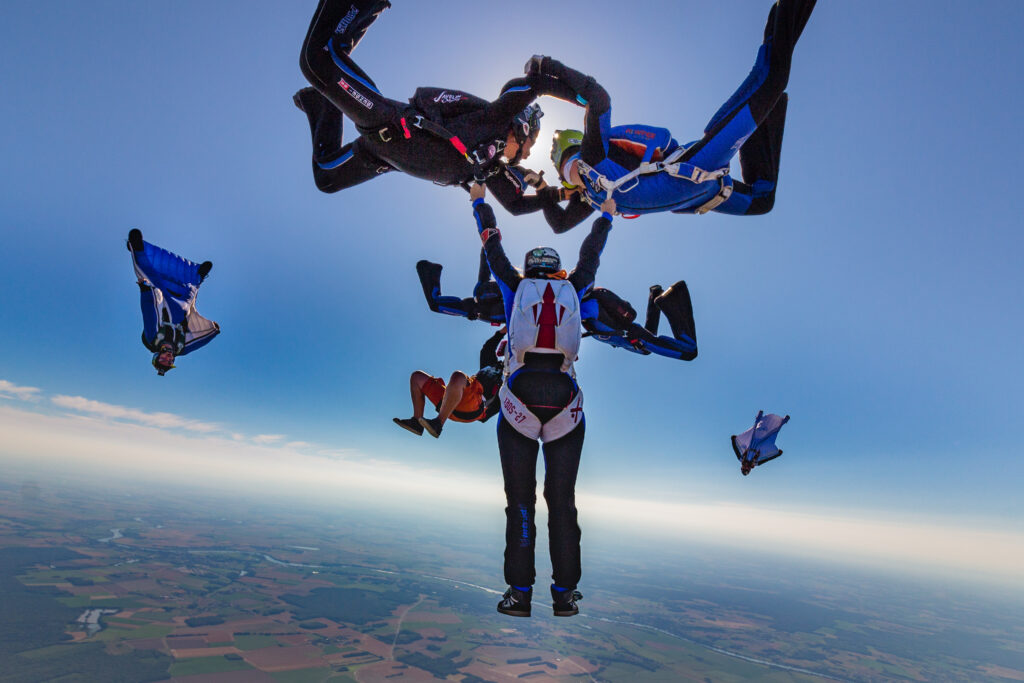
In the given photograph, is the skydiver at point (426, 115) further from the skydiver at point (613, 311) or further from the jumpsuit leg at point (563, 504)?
the jumpsuit leg at point (563, 504)

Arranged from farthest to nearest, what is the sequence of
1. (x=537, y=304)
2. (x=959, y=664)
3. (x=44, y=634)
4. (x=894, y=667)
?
(x=959, y=664)
(x=894, y=667)
(x=44, y=634)
(x=537, y=304)

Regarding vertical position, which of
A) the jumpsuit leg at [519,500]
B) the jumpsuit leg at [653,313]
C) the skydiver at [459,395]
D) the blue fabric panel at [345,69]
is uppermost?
the blue fabric panel at [345,69]

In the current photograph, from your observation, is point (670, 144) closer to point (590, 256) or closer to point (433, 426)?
point (590, 256)

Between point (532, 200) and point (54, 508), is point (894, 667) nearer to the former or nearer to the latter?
point (532, 200)

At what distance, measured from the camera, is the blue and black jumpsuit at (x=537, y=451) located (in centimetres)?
279

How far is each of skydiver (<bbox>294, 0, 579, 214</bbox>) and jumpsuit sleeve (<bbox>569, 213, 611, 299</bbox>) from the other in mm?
586

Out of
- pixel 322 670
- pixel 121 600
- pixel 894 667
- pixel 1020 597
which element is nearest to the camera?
pixel 322 670

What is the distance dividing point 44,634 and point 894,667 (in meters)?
87.4

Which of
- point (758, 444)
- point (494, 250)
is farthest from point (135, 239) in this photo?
point (758, 444)

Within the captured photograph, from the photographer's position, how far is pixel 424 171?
3.30 meters

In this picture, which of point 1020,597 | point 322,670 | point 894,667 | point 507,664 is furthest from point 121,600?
point 1020,597

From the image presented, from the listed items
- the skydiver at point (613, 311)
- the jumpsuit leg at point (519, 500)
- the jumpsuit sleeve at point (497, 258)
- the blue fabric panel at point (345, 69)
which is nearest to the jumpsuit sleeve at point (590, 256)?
the skydiver at point (613, 311)

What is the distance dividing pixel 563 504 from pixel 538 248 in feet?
5.45

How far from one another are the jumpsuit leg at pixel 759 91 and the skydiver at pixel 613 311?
2.97 feet
